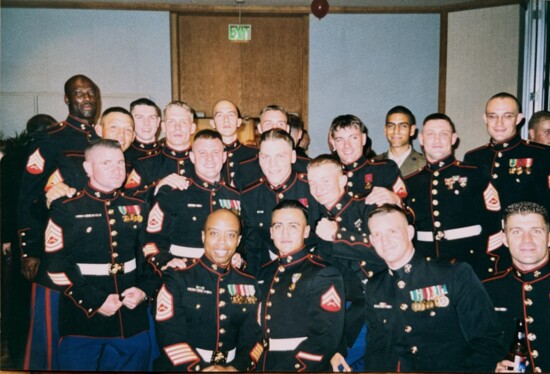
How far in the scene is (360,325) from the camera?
8.17 feet

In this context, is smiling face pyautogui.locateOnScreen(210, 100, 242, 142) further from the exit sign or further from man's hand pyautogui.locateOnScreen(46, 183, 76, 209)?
man's hand pyautogui.locateOnScreen(46, 183, 76, 209)

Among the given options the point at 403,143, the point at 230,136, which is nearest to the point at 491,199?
the point at 403,143

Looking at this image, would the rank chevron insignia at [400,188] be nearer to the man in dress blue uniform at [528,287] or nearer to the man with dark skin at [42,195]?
the man in dress blue uniform at [528,287]

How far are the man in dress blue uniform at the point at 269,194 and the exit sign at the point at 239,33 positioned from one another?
3.41ft

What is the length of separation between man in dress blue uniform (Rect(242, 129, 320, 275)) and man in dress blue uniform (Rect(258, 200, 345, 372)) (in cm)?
29

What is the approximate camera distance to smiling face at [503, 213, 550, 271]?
86.0 inches

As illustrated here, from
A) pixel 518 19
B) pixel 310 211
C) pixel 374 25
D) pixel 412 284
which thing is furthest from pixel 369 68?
pixel 412 284

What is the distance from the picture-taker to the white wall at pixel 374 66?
325 cm

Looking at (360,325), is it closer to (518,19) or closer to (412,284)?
(412,284)

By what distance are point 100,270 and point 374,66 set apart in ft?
7.81

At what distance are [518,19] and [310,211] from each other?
1934mm

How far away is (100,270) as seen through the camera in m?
2.46

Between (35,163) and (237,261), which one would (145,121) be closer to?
(35,163)

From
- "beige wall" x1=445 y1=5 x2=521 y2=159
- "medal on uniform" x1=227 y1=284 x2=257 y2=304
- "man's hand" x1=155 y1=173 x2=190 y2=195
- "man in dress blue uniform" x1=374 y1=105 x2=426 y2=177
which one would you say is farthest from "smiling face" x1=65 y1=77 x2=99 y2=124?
"beige wall" x1=445 y1=5 x2=521 y2=159
